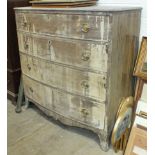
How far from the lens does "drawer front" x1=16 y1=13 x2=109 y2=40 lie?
1371 mm

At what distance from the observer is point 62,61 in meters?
1.66

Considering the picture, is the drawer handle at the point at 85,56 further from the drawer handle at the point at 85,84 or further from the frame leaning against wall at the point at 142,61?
the frame leaning against wall at the point at 142,61

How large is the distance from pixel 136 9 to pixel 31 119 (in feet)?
4.70

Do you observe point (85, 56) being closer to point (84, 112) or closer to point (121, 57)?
point (121, 57)

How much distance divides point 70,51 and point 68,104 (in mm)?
457

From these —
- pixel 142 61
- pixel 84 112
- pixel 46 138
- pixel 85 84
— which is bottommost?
pixel 46 138

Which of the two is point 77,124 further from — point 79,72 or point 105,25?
point 105,25

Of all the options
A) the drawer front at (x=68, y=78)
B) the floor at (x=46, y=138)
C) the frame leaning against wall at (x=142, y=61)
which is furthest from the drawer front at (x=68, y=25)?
the floor at (x=46, y=138)

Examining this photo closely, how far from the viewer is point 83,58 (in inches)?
59.6

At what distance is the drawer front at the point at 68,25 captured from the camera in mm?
1371

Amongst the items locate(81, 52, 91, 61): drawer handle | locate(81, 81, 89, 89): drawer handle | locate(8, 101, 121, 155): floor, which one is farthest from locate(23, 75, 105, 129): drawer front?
locate(81, 52, 91, 61): drawer handle

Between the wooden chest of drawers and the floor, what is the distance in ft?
0.52

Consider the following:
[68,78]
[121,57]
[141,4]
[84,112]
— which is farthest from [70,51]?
[141,4]
